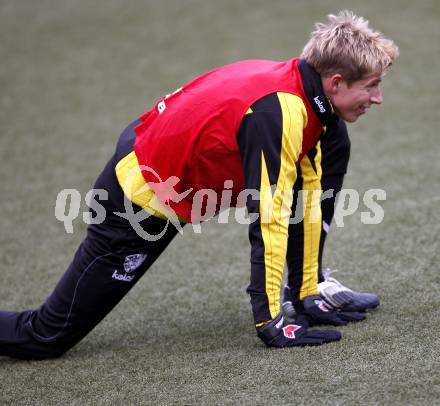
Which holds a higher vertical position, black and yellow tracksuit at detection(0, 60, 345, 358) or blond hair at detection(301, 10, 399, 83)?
blond hair at detection(301, 10, 399, 83)

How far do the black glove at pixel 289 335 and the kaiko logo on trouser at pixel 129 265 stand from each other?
1.84 ft

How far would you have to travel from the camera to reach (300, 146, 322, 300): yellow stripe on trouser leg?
3.32 m

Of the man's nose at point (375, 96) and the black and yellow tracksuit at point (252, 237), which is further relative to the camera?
the man's nose at point (375, 96)

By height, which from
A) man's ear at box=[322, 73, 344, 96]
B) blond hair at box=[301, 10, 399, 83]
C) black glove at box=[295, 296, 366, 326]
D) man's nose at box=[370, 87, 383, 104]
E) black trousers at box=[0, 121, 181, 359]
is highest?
blond hair at box=[301, 10, 399, 83]

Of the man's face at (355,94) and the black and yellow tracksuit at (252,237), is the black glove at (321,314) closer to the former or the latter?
the black and yellow tracksuit at (252,237)

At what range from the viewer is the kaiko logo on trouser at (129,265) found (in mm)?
3219

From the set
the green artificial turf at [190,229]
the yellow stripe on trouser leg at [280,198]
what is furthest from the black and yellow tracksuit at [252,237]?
the green artificial turf at [190,229]

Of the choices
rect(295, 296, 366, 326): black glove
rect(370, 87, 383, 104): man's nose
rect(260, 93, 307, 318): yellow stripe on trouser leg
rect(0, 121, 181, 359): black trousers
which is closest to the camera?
rect(260, 93, 307, 318): yellow stripe on trouser leg

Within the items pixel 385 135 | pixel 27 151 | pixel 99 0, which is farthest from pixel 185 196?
pixel 99 0

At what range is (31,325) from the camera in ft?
10.9

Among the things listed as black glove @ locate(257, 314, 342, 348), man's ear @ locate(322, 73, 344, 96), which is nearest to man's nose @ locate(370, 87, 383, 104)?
man's ear @ locate(322, 73, 344, 96)

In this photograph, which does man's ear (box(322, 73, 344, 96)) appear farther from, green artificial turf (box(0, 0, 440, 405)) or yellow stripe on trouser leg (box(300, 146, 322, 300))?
green artificial turf (box(0, 0, 440, 405))

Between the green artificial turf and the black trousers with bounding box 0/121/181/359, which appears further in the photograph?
the black trousers with bounding box 0/121/181/359

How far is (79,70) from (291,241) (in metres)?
5.48
